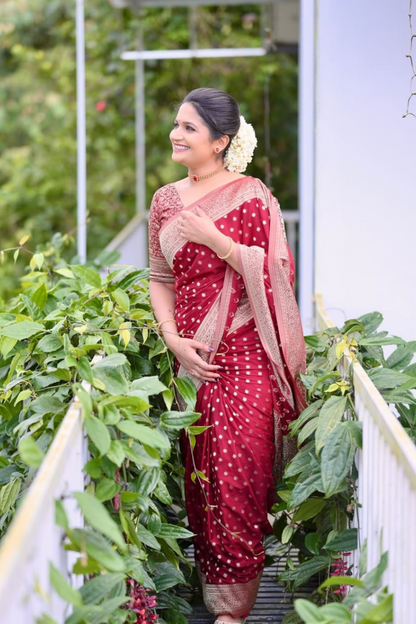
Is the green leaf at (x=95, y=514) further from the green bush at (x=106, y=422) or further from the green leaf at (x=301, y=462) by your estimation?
the green leaf at (x=301, y=462)

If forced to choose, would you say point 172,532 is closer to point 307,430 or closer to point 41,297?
point 307,430

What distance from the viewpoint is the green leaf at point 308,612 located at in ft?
5.08

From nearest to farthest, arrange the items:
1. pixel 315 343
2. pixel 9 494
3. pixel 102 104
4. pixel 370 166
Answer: pixel 9 494
pixel 315 343
pixel 370 166
pixel 102 104

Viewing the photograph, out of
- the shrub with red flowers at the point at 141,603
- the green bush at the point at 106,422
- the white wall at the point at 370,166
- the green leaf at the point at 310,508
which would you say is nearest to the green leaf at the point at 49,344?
the green bush at the point at 106,422

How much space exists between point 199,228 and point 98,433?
827mm

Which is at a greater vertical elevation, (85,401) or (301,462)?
(85,401)

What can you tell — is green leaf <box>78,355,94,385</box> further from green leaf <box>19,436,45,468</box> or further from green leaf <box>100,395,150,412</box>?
green leaf <box>19,436,45,468</box>

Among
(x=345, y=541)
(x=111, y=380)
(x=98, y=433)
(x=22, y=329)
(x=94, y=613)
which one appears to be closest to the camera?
(x=94, y=613)

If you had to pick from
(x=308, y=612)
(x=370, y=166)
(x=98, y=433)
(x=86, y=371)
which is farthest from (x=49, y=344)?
(x=370, y=166)

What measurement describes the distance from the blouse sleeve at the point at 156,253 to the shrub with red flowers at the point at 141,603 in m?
0.95

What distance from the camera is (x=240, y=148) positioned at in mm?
2611

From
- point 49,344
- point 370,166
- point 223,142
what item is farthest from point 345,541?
point 370,166

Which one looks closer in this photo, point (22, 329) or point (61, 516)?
point (61, 516)

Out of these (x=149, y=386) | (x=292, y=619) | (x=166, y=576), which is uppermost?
(x=149, y=386)
